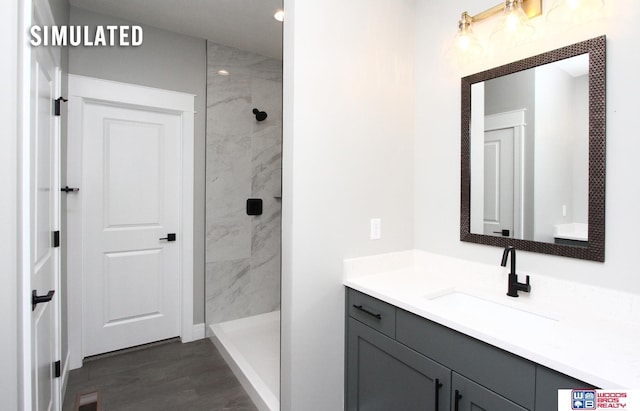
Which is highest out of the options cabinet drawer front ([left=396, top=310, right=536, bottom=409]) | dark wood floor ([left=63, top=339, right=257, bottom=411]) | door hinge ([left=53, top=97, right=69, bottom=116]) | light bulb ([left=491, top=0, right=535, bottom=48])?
light bulb ([left=491, top=0, right=535, bottom=48])

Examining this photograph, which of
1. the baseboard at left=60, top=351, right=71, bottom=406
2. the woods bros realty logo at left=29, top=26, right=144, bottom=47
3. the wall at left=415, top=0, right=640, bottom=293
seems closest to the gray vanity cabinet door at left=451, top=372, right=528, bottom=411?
the wall at left=415, top=0, right=640, bottom=293

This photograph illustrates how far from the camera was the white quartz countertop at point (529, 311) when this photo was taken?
3.17 ft

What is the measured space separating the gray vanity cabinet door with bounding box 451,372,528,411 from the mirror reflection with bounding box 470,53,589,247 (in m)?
0.77

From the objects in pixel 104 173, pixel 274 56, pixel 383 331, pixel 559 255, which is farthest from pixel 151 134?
pixel 559 255

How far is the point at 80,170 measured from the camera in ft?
8.25

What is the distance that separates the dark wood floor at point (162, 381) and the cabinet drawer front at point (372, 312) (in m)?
1.03

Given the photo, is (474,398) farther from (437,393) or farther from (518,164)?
(518,164)

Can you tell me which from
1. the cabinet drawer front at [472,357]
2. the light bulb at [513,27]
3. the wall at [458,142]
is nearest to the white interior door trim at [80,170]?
the wall at [458,142]

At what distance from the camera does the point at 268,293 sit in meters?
3.42

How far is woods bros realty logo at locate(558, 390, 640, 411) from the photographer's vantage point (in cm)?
84

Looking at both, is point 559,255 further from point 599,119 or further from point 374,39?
point 374,39

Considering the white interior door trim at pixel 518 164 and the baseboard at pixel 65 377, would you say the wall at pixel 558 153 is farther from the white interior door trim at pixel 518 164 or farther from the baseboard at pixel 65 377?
the baseboard at pixel 65 377

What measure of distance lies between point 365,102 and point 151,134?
6.64ft

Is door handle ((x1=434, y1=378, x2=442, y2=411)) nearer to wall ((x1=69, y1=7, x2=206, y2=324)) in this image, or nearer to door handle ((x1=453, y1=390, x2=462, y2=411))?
door handle ((x1=453, y1=390, x2=462, y2=411))
